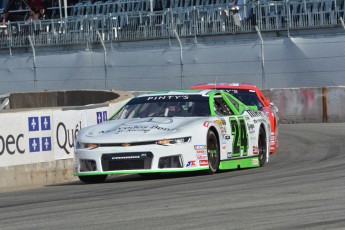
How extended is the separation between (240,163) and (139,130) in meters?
1.87

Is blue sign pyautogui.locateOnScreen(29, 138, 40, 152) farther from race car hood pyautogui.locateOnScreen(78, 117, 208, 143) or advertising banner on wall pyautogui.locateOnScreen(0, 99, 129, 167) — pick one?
race car hood pyautogui.locateOnScreen(78, 117, 208, 143)

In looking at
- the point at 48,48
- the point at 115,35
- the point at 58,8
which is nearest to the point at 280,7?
the point at 115,35

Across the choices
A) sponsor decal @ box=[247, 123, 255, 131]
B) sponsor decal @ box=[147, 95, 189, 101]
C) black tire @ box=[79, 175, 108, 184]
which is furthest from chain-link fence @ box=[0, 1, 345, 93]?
black tire @ box=[79, 175, 108, 184]

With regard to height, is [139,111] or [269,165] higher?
[139,111]

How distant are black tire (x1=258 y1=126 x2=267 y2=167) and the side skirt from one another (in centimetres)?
22

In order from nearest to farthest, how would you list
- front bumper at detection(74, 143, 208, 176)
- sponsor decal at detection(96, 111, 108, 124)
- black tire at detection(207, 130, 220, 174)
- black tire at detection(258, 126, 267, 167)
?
front bumper at detection(74, 143, 208, 176), black tire at detection(207, 130, 220, 174), black tire at detection(258, 126, 267, 167), sponsor decal at detection(96, 111, 108, 124)

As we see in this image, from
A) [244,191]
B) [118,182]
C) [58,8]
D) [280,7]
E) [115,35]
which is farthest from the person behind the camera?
[58,8]

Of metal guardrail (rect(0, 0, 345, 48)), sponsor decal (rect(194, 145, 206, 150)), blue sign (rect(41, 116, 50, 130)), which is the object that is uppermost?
metal guardrail (rect(0, 0, 345, 48))

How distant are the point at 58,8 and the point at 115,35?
20.5ft

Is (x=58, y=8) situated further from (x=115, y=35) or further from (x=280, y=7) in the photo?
(x=280, y=7)

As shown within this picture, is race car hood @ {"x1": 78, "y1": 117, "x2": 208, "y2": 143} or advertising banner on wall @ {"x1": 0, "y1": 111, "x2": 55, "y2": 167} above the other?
race car hood @ {"x1": 78, "y1": 117, "x2": 208, "y2": 143}

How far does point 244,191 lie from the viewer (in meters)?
10.9

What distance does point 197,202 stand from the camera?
9969 mm

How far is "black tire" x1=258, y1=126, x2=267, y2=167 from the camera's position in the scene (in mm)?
15412
